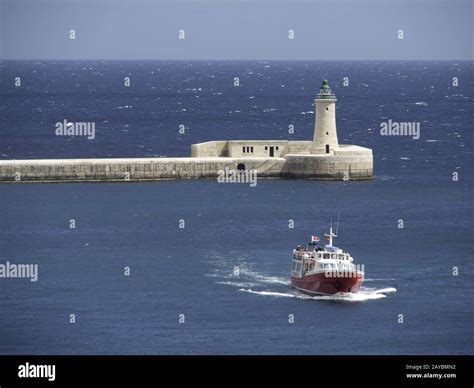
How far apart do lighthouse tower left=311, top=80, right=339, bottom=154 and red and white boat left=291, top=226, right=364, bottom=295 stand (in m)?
37.9

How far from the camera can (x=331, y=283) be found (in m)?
76.9

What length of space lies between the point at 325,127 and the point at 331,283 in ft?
134

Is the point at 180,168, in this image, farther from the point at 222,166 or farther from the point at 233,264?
the point at 233,264

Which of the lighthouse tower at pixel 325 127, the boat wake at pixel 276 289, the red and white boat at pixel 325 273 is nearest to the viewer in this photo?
the red and white boat at pixel 325 273

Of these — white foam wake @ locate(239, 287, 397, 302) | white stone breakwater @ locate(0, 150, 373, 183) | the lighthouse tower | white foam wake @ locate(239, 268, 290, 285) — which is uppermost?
the lighthouse tower

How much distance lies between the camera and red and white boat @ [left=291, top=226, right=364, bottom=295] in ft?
251

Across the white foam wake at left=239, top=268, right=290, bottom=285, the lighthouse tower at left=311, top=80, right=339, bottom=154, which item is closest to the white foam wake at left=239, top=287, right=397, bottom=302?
the white foam wake at left=239, top=268, right=290, bottom=285

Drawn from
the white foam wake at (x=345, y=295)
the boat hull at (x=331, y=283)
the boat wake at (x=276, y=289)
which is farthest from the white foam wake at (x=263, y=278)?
the boat hull at (x=331, y=283)

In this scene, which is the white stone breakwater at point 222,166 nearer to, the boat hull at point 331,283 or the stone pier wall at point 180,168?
the stone pier wall at point 180,168

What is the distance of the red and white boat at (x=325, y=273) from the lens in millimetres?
76625

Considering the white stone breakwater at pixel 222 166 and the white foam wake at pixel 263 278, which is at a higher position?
the white stone breakwater at pixel 222 166

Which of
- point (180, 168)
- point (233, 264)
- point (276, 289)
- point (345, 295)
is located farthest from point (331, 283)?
point (180, 168)

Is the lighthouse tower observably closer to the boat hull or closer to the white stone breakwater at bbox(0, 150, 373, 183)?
the white stone breakwater at bbox(0, 150, 373, 183)

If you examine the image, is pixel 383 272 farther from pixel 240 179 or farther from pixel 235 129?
pixel 235 129
